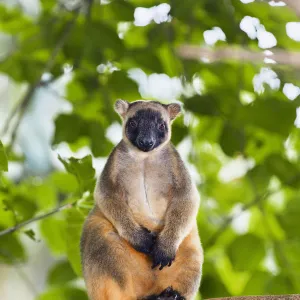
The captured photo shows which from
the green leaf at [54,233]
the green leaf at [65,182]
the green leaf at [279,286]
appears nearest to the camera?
the green leaf at [279,286]

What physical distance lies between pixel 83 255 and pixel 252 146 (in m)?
4.48

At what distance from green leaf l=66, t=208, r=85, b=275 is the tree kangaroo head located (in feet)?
3.26

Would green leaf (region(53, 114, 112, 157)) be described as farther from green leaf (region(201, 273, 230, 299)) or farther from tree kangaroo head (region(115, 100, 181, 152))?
tree kangaroo head (region(115, 100, 181, 152))

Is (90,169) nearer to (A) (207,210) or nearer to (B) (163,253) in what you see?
(B) (163,253)

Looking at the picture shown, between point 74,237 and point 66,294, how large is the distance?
1.65m

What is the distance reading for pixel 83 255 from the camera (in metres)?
5.17

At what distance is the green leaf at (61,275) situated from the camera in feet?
26.4

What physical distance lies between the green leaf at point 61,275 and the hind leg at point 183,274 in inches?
121

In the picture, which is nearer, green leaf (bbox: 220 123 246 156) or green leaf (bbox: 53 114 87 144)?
green leaf (bbox: 220 123 246 156)

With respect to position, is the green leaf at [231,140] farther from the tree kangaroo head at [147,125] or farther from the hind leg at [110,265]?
the hind leg at [110,265]

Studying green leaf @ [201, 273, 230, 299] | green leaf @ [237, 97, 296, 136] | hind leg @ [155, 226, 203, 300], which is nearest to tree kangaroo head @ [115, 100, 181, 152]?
hind leg @ [155, 226, 203, 300]

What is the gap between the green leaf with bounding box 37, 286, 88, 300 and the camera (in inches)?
289

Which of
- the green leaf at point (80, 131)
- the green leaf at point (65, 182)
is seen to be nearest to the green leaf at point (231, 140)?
the green leaf at point (80, 131)

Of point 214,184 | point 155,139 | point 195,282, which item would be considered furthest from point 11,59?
point 195,282
